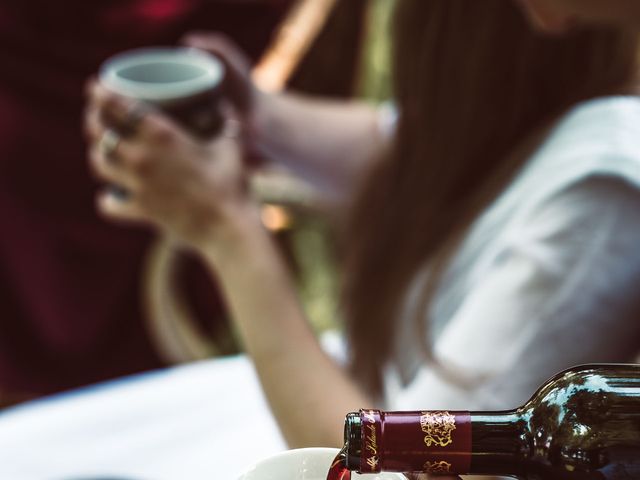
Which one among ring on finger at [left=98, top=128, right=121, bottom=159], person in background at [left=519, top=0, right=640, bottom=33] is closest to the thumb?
ring on finger at [left=98, top=128, right=121, bottom=159]

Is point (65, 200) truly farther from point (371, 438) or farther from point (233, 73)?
point (371, 438)

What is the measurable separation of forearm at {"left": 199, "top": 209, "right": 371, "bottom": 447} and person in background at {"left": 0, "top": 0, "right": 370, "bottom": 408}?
882 millimetres

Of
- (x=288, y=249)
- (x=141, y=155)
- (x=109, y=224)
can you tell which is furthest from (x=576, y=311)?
(x=109, y=224)

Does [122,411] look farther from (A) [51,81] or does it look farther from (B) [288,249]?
(A) [51,81]

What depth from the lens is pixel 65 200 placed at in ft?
5.85

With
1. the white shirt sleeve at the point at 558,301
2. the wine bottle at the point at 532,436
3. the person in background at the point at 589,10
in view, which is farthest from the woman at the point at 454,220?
the wine bottle at the point at 532,436

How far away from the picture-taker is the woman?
728 millimetres

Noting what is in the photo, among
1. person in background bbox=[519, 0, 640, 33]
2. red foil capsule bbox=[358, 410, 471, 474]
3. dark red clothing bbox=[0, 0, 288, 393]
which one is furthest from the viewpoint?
dark red clothing bbox=[0, 0, 288, 393]

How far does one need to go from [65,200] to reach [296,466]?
147 cm

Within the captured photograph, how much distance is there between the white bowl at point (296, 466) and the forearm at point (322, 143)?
0.85 metres

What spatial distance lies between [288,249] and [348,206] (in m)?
0.51

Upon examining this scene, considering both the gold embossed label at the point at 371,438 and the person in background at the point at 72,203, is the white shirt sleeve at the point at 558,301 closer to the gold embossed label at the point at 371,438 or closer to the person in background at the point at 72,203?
the gold embossed label at the point at 371,438

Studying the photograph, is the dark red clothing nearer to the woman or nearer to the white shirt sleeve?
the woman

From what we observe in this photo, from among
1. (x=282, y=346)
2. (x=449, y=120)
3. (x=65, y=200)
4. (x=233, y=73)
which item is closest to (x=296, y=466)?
(x=282, y=346)
